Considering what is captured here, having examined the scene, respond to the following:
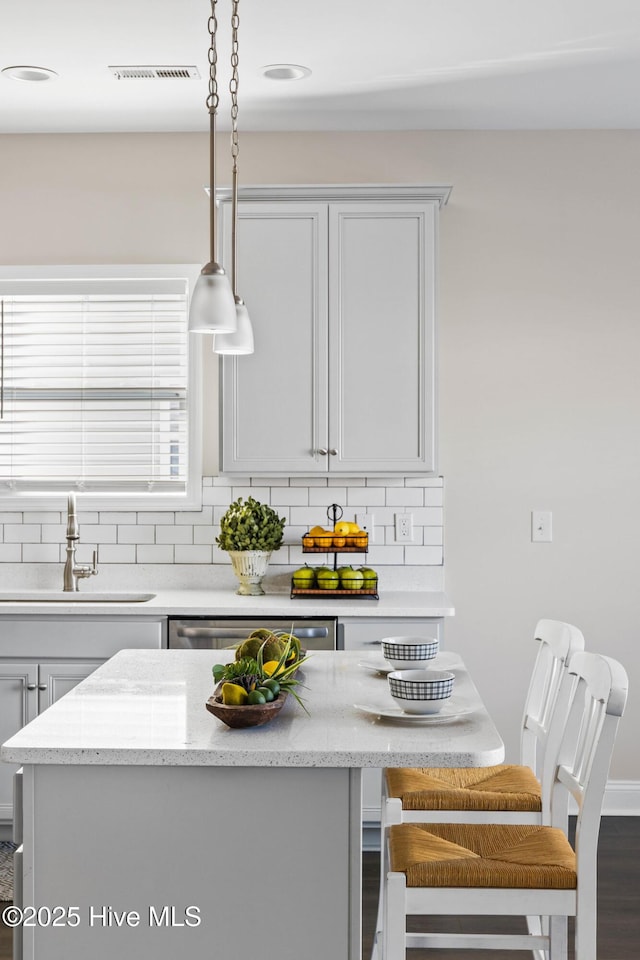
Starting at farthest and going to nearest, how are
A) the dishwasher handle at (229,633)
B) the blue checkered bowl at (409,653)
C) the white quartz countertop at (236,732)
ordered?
the dishwasher handle at (229,633), the blue checkered bowl at (409,653), the white quartz countertop at (236,732)

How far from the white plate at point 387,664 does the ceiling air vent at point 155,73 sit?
2.28m

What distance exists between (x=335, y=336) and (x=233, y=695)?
7.00 feet

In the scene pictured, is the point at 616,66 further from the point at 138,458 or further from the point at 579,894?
the point at 579,894

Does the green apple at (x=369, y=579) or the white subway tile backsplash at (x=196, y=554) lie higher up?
the white subway tile backsplash at (x=196, y=554)

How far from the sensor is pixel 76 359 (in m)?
4.20

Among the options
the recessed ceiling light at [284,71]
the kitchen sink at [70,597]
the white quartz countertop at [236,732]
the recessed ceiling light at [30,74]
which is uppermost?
the recessed ceiling light at [284,71]

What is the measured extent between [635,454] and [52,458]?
254 centimetres

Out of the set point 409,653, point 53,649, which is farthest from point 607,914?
point 53,649

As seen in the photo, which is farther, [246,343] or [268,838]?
[246,343]

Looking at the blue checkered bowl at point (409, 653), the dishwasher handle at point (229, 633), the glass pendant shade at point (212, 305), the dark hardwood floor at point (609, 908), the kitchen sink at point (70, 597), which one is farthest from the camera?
the kitchen sink at point (70, 597)

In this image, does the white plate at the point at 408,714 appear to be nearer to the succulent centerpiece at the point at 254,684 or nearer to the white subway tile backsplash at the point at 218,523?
the succulent centerpiece at the point at 254,684

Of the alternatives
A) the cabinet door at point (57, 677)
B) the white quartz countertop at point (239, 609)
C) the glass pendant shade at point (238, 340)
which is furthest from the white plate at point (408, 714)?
the cabinet door at point (57, 677)

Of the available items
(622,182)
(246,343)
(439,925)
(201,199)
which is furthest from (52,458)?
(622,182)

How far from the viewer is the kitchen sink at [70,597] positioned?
3957 millimetres
